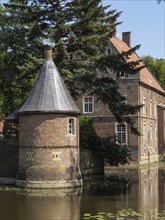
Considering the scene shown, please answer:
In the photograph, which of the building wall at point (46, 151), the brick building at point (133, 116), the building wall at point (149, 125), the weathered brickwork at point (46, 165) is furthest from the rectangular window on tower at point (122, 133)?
the weathered brickwork at point (46, 165)

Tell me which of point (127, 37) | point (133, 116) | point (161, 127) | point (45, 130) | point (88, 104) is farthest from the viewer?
point (127, 37)

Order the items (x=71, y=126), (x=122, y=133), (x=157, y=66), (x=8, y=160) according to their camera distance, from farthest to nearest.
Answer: (x=157, y=66) < (x=122, y=133) < (x=8, y=160) < (x=71, y=126)

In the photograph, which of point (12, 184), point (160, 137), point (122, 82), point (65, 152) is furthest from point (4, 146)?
point (160, 137)

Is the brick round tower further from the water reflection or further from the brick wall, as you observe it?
the brick wall

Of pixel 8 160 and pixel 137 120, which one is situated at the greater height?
pixel 137 120

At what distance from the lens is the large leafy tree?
2400 cm

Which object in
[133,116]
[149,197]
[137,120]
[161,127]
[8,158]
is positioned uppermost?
[133,116]

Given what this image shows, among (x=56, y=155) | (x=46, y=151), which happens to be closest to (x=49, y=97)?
(x=46, y=151)

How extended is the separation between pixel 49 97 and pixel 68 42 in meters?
6.21

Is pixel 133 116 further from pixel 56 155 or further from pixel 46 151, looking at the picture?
pixel 46 151

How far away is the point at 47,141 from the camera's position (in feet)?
64.5

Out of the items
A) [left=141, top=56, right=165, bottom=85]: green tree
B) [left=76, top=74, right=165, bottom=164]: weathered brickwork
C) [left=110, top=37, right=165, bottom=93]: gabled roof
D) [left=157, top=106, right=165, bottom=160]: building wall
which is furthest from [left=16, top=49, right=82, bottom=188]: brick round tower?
[left=141, top=56, right=165, bottom=85]: green tree

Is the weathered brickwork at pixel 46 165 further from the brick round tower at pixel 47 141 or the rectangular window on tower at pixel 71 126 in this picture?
the rectangular window on tower at pixel 71 126

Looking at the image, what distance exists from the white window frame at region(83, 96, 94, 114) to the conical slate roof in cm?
1665
